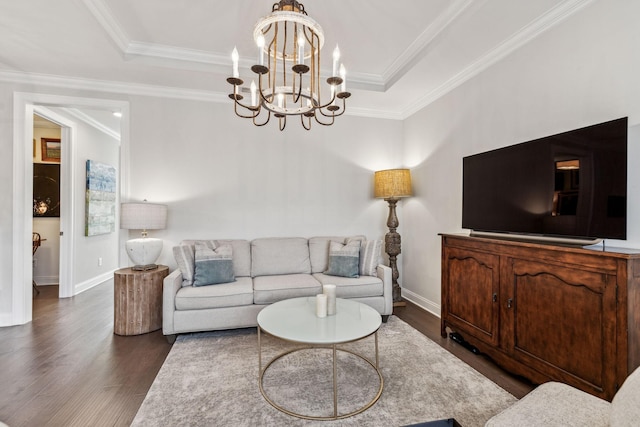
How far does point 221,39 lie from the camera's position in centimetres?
271

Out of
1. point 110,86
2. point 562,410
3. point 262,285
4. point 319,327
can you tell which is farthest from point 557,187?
point 110,86

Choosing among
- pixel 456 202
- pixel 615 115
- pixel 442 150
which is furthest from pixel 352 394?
pixel 442 150

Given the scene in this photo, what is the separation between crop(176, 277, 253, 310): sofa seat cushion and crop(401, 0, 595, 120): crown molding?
3003 mm

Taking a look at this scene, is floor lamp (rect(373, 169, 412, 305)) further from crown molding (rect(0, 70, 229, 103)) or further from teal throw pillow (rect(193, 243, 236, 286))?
crown molding (rect(0, 70, 229, 103))

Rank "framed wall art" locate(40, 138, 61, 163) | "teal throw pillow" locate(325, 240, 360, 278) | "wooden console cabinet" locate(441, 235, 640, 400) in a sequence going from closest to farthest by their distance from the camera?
1. "wooden console cabinet" locate(441, 235, 640, 400)
2. "teal throw pillow" locate(325, 240, 360, 278)
3. "framed wall art" locate(40, 138, 61, 163)

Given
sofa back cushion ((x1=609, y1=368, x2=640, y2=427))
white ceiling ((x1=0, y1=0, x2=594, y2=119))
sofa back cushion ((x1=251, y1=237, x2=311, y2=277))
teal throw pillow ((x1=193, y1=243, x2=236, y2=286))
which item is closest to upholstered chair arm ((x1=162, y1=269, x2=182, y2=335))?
teal throw pillow ((x1=193, y1=243, x2=236, y2=286))

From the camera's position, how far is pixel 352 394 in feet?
6.24

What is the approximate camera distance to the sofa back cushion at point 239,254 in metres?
3.29

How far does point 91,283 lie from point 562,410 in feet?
18.2

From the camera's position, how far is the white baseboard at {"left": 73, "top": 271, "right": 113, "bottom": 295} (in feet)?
13.7

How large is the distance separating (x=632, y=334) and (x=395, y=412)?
1258 millimetres

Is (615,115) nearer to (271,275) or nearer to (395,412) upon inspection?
(395,412)

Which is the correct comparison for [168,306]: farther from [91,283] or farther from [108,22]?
[91,283]

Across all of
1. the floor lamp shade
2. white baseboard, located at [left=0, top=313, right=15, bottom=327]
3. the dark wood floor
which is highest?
the floor lamp shade
